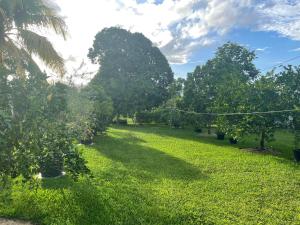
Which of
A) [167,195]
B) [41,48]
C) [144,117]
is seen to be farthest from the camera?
[144,117]

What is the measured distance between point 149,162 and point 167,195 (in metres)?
6.57

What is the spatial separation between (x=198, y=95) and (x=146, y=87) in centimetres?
1232

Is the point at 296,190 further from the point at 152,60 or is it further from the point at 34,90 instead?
the point at 152,60

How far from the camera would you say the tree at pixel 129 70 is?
48.4m

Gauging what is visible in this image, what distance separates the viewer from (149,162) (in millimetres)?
18672

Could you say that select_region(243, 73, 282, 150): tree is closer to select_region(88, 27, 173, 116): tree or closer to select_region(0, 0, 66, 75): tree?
select_region(0, 0, 66, 75): tree

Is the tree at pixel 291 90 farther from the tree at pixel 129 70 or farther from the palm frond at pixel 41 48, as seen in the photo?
the tree at pixel 129 70

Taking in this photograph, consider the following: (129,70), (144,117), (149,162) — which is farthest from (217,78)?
(149,162)

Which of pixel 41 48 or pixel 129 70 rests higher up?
pixel 129 70

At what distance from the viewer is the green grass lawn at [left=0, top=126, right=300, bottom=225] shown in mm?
9961

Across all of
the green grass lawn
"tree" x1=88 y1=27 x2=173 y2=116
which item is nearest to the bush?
"tree" x1=88 y1=27 x2=173 y2=116

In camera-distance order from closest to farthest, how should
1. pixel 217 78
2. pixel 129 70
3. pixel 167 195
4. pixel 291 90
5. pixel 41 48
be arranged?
pixel 167 195
pixel 41 48
pixel 291 90
pixel 217 78
pixel 129 70

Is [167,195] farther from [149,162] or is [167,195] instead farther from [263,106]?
[263,106]

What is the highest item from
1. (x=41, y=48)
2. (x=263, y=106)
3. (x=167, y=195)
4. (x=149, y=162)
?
(x=41, y=48)
